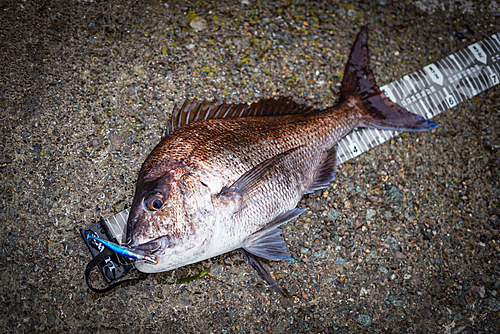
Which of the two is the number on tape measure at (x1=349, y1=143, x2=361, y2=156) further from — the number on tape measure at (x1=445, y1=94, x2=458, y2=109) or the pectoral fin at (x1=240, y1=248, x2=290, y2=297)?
the pectoral fin at (x1=240, y1=248, x2=290, y2=297)

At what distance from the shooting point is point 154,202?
186 centimetres

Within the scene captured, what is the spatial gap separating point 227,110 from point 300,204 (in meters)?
0.93

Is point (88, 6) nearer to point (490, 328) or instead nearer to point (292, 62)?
point (292, 62)

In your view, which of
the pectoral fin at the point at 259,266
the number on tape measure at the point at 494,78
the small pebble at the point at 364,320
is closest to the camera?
the pectoral fin at the point at 259,266

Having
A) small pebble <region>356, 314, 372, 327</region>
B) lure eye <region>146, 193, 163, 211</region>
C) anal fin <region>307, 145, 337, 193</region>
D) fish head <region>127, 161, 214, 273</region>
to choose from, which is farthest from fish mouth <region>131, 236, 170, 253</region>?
small pebble <region>356, 314, 372, 327</region>

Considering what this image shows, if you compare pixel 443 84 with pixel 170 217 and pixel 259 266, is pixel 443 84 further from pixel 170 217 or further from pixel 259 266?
pixel 170 217

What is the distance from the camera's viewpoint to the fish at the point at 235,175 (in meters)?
1.89

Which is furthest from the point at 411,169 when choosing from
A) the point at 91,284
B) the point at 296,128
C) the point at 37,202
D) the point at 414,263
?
the point at 37,202

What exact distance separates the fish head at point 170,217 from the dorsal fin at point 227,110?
428 mm

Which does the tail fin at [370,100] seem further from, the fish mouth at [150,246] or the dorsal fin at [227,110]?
the fish mouth at [150,246]

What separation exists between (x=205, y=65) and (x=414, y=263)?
2.36 meters

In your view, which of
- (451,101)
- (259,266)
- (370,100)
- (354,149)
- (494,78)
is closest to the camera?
(259,266)

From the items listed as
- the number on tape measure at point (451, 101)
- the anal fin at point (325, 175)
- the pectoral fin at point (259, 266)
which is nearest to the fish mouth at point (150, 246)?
the pectoral fin at point (259, 266)

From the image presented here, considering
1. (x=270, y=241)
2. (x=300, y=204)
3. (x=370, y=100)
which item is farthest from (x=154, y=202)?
(x=370, y=100)
